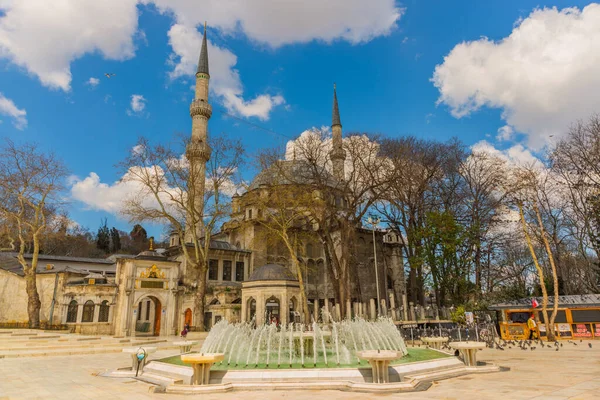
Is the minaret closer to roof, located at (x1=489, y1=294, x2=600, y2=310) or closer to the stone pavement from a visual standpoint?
the stone pavement

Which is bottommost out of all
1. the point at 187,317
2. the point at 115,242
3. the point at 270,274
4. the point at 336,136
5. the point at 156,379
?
the point at 156,379

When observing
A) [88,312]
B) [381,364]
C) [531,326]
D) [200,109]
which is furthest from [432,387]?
[200,109]

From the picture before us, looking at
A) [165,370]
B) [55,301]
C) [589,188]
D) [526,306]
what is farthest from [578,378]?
[55,301]

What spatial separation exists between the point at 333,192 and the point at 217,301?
1211 cm

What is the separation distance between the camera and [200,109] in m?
34.8

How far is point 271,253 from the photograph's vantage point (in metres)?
35.7

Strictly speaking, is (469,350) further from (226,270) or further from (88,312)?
(226,270)

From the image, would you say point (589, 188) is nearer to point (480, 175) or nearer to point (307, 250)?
point (480, 175)

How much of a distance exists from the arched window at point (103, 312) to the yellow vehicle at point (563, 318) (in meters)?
22.6

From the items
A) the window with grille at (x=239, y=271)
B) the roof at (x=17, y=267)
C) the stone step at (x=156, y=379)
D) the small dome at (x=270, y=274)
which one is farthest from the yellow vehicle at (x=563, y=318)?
the roof at (x=17, y=267)

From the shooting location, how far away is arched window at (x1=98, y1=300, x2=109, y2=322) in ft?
79.1

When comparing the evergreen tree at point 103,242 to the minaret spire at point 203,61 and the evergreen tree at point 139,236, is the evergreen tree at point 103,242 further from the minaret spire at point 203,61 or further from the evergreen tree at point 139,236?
the minaret spire at point 203,61

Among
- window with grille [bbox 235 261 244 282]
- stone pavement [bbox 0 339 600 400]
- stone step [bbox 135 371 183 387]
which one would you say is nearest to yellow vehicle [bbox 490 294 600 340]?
stone pavement [bbox 0 339 600 400]

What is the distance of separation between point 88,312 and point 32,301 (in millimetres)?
3055
